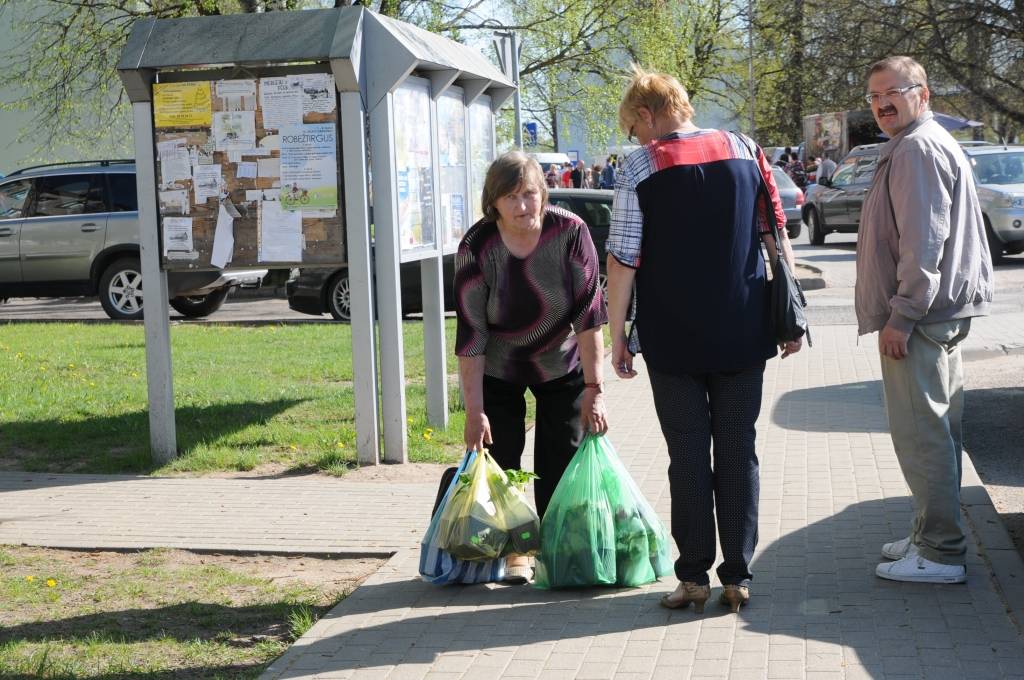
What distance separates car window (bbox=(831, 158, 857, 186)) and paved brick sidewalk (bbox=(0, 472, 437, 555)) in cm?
2138

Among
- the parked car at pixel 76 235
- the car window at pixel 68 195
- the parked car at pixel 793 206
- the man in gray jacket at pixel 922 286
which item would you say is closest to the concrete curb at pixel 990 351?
the man in gray jacket at pixel 922 286

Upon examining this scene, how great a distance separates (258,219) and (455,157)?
1915mm

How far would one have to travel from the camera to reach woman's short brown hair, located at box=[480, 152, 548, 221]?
15.7ft

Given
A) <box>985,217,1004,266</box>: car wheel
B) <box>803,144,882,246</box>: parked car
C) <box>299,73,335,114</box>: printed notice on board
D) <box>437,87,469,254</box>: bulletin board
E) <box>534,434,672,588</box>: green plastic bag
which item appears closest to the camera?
<box>534,434,672,588</box>: green plastic bag

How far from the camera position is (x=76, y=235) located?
1708 cm

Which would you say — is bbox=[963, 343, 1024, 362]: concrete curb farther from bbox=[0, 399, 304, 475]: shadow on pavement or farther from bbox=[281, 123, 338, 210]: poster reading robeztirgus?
bbox=[281, 123, 338, 210]: poster reading robeztirgus

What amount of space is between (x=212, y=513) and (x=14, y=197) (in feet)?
40.0

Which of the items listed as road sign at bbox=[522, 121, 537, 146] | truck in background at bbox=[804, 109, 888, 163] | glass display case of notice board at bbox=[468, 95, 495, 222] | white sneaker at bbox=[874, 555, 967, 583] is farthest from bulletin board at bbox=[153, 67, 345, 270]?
truck in background at bbox=[804, 109, 888, 163]

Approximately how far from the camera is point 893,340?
475cm

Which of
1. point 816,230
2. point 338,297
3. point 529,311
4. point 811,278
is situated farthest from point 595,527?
point 816,230

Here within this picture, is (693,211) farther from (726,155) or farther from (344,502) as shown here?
(344,502)

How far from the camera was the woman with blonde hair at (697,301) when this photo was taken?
14.7 ft

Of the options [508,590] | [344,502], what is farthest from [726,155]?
[344,502]

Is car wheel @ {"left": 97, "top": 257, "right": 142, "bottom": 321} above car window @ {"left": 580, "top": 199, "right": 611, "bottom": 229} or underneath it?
underneath
